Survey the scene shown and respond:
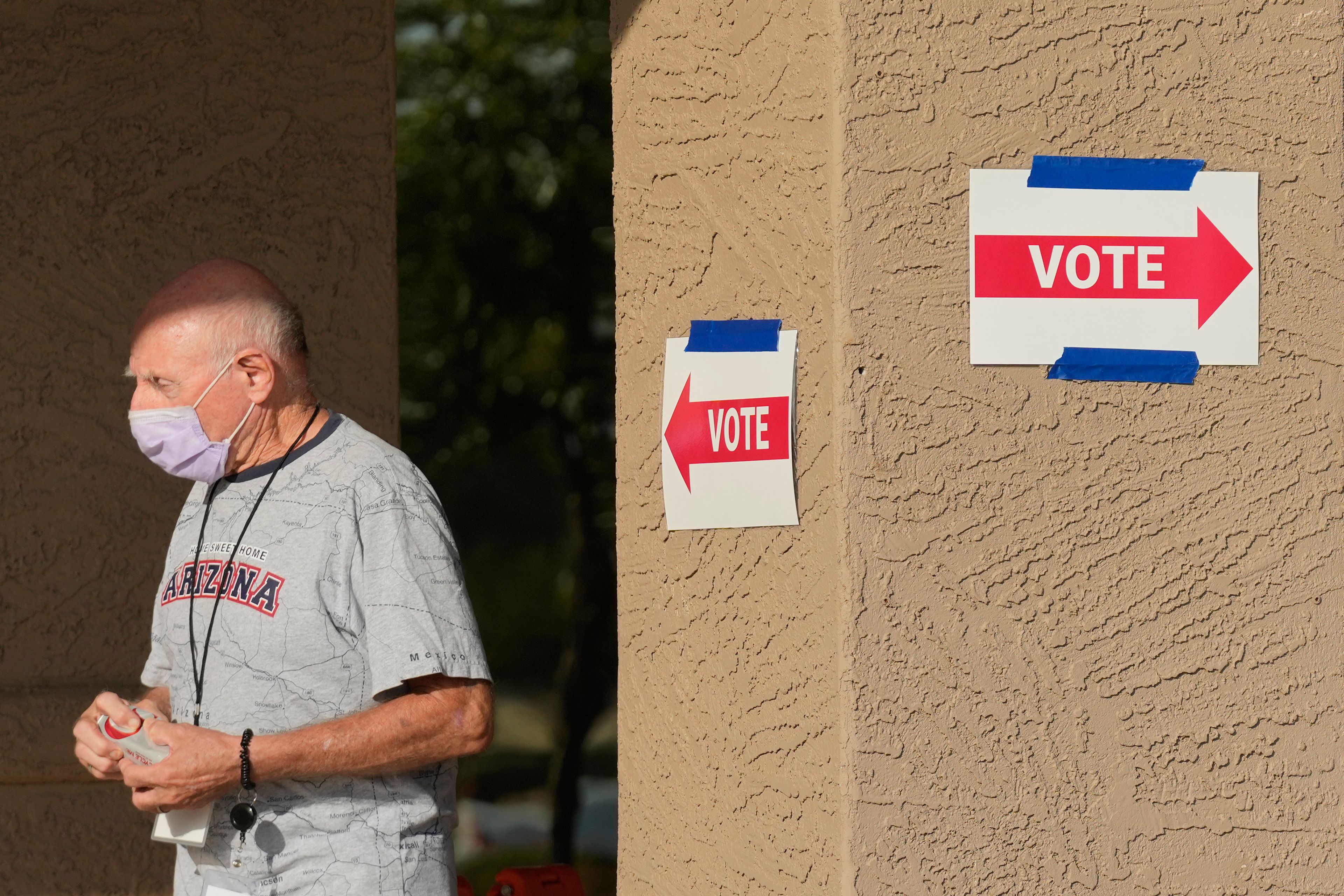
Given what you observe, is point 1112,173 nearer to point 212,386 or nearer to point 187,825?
point 212,386

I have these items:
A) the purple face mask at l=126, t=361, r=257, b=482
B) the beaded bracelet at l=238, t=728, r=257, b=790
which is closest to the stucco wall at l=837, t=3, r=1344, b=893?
the beaded bracelet at l=238, t=728, r=257, b=790

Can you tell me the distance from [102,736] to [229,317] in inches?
26.6

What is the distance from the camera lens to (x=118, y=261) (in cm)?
412

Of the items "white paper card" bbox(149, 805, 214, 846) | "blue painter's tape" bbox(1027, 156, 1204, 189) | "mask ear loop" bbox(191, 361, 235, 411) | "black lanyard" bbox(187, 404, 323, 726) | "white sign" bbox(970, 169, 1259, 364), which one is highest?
"blue painter's tape" bbox(1027, 156, 1204, 189)

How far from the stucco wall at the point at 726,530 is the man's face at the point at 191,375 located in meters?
0.68

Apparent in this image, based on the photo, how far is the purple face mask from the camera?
2.53 meters

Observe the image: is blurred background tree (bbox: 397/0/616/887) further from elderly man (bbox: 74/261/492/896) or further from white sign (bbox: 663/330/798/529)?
elderly man (bbox: 74/261/492/896)

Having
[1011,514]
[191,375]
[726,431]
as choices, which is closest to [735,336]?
[726,431]

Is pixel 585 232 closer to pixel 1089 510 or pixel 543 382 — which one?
pixel 543 382

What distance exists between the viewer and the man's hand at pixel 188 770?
2.31 metres

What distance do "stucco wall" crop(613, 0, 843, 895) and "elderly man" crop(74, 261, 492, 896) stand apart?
397 millimetres

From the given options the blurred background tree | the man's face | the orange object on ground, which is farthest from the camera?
the blurred background tree

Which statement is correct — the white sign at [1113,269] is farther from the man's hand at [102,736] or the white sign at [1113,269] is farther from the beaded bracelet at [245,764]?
the man's hand at [102,736]

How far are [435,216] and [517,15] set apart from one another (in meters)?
1.04
